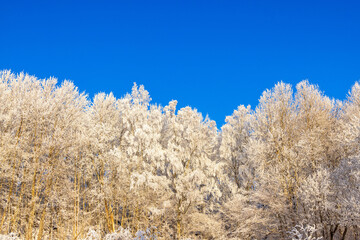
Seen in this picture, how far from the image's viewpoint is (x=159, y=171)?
53.4ft

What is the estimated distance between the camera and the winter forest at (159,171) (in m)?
12.6

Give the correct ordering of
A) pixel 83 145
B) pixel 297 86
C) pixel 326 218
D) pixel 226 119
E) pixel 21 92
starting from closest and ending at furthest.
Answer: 1. pixel 326 218
2. pixel 83 145
3. pixel 21 92
4. pixel 297 86
5. pixel 226 119

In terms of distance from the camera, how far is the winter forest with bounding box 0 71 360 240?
1265 cm

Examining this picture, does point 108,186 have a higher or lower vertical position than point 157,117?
lower

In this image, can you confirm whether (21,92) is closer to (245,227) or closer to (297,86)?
(245,227)

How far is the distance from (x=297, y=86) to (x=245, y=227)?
11159 millimetres

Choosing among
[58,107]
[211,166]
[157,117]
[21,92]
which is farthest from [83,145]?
[211,166]

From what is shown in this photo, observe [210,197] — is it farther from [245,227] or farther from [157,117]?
[157,117]

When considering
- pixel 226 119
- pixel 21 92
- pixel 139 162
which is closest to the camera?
pixel 139 162

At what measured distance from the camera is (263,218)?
47.5 feet

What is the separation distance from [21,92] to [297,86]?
19.4m

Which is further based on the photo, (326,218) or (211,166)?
(211,166)

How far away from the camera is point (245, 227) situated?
15.2m

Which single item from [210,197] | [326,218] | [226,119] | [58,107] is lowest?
[326,218]
